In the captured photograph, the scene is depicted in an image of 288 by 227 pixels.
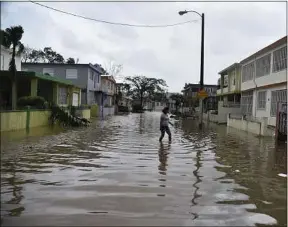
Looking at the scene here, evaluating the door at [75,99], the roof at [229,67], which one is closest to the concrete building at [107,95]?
the door at [75,99]

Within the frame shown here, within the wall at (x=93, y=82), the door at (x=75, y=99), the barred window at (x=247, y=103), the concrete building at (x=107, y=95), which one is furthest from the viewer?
the concrete building at (x=107, y=95)

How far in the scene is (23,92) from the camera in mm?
33031

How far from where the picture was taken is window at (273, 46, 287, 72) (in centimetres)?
2458

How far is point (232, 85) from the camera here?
45.2 metres

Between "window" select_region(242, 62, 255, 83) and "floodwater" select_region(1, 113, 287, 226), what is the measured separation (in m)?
20.9

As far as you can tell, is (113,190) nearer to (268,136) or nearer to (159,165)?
(159,165)

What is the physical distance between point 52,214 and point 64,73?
44069mm

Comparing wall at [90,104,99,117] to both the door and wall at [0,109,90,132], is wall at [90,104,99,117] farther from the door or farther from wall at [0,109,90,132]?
wall at [0,109,90,132]

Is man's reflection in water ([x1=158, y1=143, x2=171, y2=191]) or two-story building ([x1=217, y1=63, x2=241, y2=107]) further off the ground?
two-story building ([x1=217, y1=63, x2=241, y2=107])

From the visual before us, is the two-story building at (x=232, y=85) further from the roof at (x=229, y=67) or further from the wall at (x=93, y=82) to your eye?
the wall at (x=93, y=82)

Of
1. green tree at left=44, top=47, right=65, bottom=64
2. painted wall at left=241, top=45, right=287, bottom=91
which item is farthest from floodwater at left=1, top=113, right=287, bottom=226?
green tree at left=44, top=47, right=65, bottom=64

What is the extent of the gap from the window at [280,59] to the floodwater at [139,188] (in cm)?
1262

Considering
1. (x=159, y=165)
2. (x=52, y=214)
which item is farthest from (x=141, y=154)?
(x=52, y=214)

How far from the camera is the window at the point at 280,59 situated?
80.6 feet
